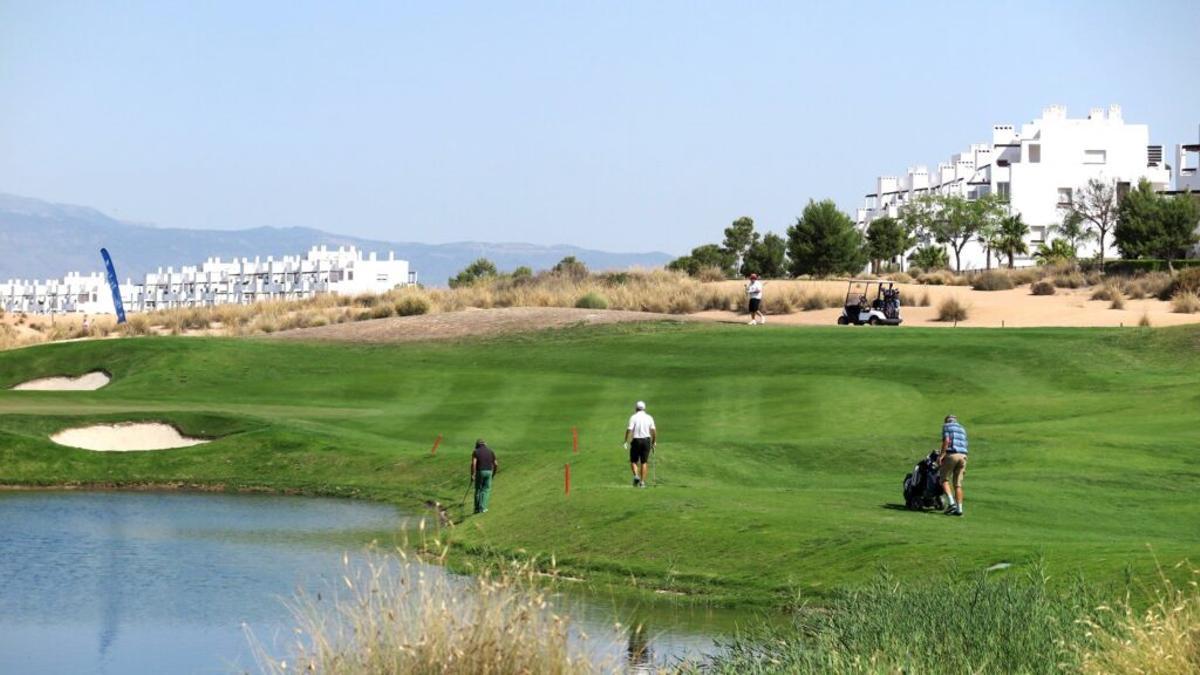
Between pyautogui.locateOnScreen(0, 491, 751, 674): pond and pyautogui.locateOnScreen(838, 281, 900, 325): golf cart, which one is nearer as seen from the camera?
pyautogui.locateOnScreen(0, 491, 751, 674): pond

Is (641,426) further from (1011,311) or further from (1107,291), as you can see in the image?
(1107,291)

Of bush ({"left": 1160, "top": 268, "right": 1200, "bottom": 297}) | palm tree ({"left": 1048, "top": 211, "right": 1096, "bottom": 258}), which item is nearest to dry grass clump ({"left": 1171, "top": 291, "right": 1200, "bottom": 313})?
bush ({"left": 1160, "top": 268, "right": 1200, "bottom": 297})

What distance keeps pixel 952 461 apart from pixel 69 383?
39.7 metres

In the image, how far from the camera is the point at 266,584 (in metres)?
26.8

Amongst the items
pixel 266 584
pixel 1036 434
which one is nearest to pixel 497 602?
pixel 266 584

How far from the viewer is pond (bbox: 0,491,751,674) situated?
71.3 feet

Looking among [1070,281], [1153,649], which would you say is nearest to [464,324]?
[1070,281]

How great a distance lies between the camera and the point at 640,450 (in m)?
32.6

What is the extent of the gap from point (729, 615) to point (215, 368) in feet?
127

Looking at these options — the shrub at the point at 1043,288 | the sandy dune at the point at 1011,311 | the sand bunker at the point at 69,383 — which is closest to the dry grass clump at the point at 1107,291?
the sandy dune at the point at 1011,311

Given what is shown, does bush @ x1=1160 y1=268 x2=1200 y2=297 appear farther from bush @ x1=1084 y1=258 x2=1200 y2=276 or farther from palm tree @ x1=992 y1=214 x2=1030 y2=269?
palm tree @ x1=992 y1=214 x2=1030 y2=269

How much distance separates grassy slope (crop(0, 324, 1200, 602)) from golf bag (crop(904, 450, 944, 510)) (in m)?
0.40

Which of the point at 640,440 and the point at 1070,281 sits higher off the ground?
the point at 1070,281

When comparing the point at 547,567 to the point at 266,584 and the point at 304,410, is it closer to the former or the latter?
the point at 266,584
